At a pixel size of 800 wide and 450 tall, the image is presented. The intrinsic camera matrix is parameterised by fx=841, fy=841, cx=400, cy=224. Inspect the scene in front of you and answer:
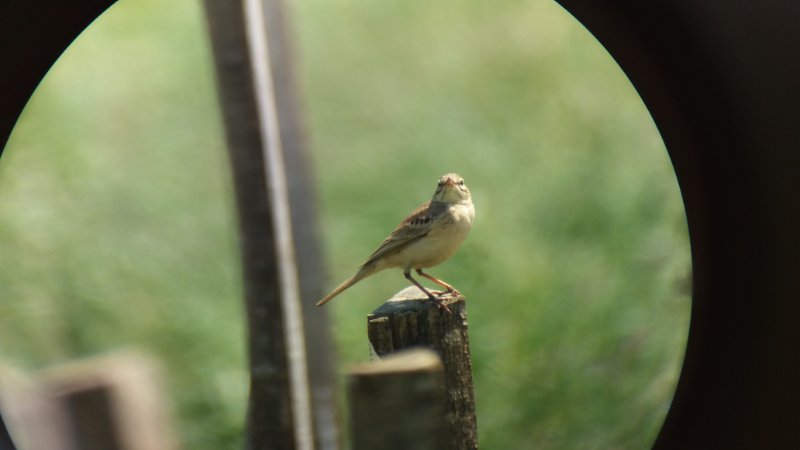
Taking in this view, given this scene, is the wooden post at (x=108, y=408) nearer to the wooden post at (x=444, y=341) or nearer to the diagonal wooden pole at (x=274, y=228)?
the diagonal wooden pole at (x=274, y=228)

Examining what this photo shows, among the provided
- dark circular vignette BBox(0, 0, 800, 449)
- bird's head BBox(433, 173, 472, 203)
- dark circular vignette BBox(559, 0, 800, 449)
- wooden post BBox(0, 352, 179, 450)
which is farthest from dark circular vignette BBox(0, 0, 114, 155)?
bird's head BBox(433, 173, 472, 203)

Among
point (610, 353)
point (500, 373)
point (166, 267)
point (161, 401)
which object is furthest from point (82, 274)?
point (161, 401)

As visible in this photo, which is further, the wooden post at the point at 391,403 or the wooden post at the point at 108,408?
the wooden post at the point at 391,403

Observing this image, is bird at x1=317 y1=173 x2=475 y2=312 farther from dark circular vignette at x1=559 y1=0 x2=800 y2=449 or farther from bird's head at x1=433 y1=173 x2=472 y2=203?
dark circular vignette at x1=559 y1=0 x2=800 y2=449

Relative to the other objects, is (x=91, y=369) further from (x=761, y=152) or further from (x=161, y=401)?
(x=761, y=152)

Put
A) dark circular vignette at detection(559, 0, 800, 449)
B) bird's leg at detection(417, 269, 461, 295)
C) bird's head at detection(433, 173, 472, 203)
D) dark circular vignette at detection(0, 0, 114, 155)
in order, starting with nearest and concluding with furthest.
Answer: dark circular vignette at detection(559, 0, 800, 449) → dark circular vignette at detection(0, 0, 114, 155) → bird's leg at detection(417, 269, 461, 295) → bird's head at detection(433, 173, 472, 203)

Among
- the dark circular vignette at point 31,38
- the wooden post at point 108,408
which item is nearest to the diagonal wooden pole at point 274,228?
the wooden post at point 108,408

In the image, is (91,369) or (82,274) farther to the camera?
(82,274)
